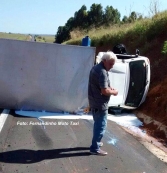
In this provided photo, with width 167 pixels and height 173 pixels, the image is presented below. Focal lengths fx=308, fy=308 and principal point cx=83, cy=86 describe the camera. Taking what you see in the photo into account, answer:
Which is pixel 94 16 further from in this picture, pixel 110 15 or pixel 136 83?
pixel 136 83

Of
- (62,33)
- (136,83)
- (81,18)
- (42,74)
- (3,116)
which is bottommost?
(3,116)

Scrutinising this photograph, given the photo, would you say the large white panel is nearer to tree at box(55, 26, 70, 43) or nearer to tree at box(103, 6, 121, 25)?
tree at box(103, 6, 121, 25)

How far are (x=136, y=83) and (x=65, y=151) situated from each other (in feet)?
12.9

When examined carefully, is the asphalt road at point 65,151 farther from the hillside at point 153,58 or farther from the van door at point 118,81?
the van door at point 118,81

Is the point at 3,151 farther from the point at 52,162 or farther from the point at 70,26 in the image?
the point at 70,26

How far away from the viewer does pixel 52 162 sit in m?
4.89

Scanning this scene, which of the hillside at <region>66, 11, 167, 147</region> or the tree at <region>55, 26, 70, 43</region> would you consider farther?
the tree at <region>55, 26, 70, 43</region>

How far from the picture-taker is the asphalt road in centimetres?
476

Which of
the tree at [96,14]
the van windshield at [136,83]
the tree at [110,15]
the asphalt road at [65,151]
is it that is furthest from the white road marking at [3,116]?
the tree at [110,15]

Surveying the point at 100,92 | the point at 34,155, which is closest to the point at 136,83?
the point at 100,92

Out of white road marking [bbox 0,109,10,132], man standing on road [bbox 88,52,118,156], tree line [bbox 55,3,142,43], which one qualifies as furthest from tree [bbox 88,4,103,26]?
man standing on road [bbox 88,52,118,156]

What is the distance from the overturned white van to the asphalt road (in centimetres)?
167

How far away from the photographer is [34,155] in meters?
5.10

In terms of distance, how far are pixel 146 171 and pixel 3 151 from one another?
7.75ft
